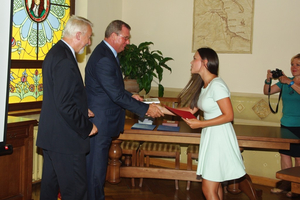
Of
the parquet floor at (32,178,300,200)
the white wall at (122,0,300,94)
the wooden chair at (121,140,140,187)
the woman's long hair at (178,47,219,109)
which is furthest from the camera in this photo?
the white wall at (122,0,300,94)

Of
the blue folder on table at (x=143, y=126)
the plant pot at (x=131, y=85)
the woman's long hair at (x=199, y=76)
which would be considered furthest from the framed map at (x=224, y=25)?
the woman's long hair at (x=199, y=76)

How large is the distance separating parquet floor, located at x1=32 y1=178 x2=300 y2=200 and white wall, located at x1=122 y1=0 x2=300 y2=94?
156 centimetres

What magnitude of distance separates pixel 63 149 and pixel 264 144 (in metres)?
2.03

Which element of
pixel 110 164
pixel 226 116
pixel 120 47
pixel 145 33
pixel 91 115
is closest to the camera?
pixel 226 116

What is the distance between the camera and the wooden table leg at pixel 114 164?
395cm

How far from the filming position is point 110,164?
3.98m

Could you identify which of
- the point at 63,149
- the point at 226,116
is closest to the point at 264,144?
the point at 226,116

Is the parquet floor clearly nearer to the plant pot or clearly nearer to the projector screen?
the plant pot

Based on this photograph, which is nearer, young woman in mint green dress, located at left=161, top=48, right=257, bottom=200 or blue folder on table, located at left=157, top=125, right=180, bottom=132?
young woman in mint green dress, located at left=161, top=48, right=257, bottom=200

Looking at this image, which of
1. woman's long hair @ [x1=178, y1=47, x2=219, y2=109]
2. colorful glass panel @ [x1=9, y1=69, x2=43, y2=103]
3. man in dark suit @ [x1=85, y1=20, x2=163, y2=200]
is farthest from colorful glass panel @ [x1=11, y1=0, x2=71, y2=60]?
woman's long hair @ [x1=178, y1=47, x2=219, y2=109]

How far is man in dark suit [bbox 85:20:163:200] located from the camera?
306cm

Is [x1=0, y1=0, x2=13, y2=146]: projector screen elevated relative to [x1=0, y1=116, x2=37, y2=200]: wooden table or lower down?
elevated

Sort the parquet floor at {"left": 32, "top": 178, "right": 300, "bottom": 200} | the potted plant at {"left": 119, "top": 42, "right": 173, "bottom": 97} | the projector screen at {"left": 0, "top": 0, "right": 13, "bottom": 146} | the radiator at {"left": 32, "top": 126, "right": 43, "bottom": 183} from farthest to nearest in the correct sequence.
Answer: the potted plant at {"left": 119, "top": 42, "right": 173, "bottom": 97} < the radiator at {"left": 32, "top": 126, "right": 43, "bottom": 183} < the parquet floor at {"left": 32, "top": 178, "right": 300, "bottom": 200} < the projector screen at {"left": 0, "top": 0, "right": 13, "bottom": 146}

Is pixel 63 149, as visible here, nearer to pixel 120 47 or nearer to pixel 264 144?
pixel 120 47
